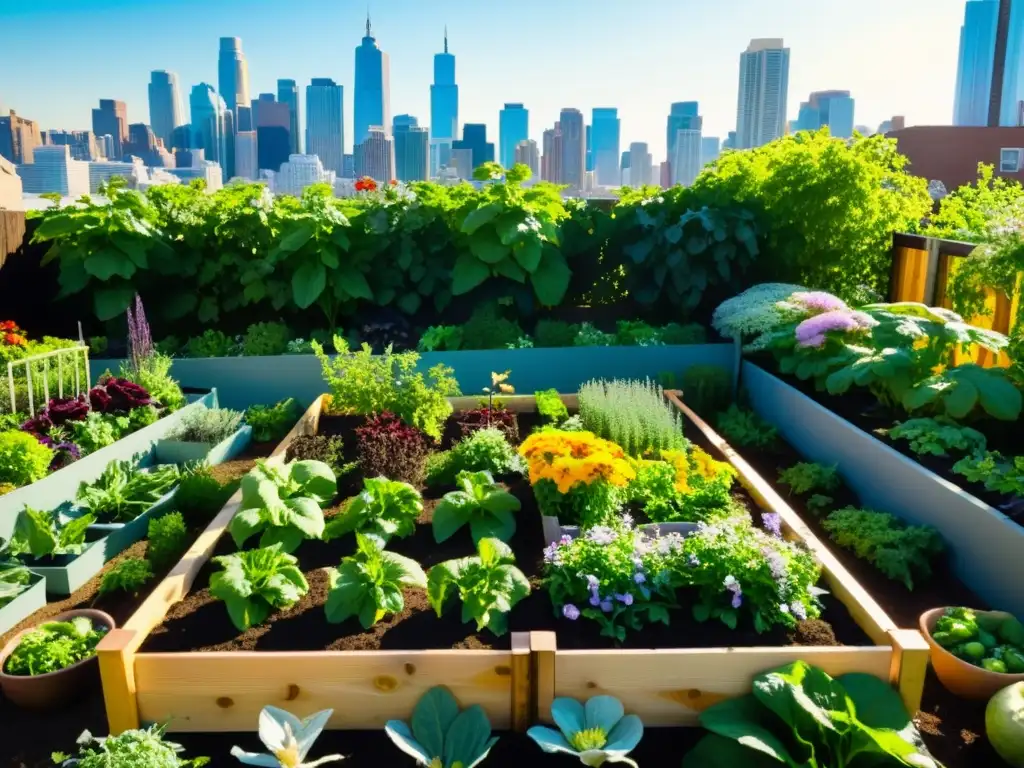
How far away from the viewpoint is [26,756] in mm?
2406

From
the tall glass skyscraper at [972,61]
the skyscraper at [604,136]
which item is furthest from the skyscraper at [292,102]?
the tall glass skyscraper at [972,61]

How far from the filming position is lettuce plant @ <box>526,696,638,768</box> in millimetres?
2057

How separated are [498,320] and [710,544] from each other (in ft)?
12.1

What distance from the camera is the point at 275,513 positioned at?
3.02 metres

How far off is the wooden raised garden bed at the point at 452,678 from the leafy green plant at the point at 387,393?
6.23 feet

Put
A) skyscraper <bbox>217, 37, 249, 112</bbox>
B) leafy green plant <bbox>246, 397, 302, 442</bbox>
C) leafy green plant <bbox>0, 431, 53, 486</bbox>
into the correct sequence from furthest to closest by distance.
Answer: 1. skyscraper <bbox>217, 37, 249, 112</bbox>
2. leafy green plant <bbox>246, 397, 302, 442</bbox>
3. leafy green plant <bbox>0, 431, 53, 486</bbox>

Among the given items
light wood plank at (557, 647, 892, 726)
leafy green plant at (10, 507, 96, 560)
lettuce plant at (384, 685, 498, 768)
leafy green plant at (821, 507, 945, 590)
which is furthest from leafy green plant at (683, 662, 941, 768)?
leafy green plant at (10, 507, 96, 560)

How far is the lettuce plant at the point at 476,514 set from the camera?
3.13 m

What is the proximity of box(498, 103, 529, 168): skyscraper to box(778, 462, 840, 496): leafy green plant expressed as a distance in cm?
4876

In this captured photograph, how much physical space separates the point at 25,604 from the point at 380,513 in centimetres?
139

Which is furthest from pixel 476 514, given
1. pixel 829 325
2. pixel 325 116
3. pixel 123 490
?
pixel 325 116

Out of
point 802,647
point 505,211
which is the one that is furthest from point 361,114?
point 802,647

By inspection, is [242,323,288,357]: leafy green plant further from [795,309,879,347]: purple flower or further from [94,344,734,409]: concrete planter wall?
[795,309,879,347]: purple flower

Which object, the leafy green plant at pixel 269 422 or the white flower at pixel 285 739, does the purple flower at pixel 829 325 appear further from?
the white flower at pixel 285 739
